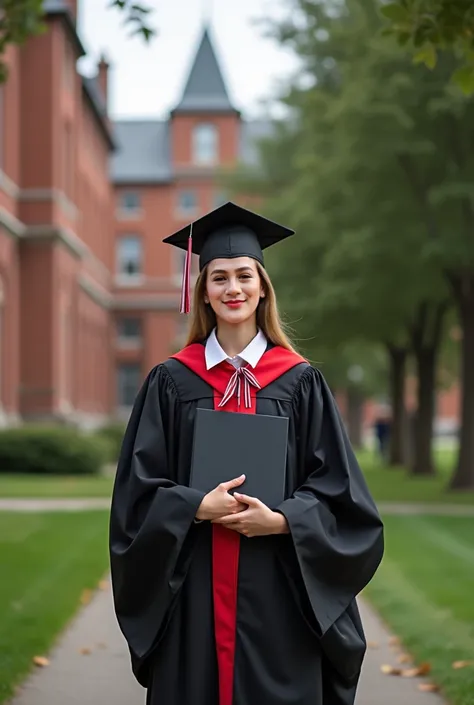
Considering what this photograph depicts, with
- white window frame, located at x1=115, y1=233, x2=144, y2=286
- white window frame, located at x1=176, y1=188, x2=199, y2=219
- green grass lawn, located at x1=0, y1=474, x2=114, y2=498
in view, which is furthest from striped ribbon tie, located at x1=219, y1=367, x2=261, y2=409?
white window frame, located at x1=176, y1=188, x2=199, y2=219

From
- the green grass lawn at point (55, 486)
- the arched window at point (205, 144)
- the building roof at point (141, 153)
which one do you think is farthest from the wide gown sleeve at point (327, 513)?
the arched window at point (205, 144)

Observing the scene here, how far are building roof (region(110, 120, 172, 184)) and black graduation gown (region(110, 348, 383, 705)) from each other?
2122 inches

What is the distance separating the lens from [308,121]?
23625mm

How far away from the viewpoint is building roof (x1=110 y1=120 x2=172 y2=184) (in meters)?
57.6

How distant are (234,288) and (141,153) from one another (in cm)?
5631

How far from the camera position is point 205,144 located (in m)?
58.2

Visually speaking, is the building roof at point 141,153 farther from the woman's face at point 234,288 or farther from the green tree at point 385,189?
the woman's face at point 234,288

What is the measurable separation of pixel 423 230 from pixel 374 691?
13.6 m

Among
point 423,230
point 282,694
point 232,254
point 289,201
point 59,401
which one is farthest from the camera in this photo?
point 59,401

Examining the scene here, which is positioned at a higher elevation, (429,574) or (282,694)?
(282,694)

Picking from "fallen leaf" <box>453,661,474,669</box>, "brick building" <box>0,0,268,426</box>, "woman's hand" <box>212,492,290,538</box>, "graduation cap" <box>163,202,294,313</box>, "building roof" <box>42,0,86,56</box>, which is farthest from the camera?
"building roof" <box>42,0,86,56</box>

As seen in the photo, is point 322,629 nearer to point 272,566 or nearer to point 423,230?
point 272,566

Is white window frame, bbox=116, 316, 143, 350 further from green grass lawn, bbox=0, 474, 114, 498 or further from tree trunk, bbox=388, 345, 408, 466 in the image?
green grass lawn, bbox=0, 474, 114, 498

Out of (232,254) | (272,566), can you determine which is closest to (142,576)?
(272,566)
